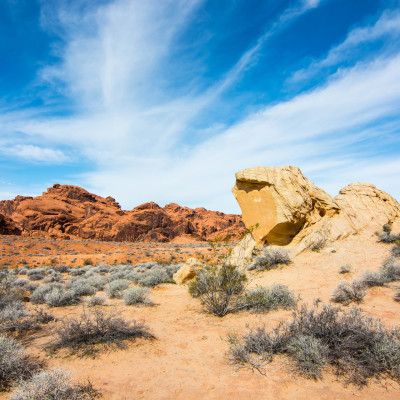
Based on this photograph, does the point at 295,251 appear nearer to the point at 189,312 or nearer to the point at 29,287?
the point at 189,312

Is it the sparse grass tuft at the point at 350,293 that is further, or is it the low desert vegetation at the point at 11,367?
the sparse grass tuft at the point at 350,293

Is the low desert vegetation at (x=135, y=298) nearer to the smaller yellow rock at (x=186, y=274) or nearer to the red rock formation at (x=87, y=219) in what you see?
the smaller yellow rock at (x=186, y=274)

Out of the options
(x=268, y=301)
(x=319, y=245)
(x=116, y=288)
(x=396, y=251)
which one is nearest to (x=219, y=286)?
(x=268, y=301)

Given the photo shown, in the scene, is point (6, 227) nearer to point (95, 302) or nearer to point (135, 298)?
point (95, 302)

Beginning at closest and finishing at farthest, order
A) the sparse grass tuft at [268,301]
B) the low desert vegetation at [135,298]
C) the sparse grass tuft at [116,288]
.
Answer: the sparse grass tuft at [268,301] → the low desert vegetation at [135,298] → the sparse grass tuft at [116,288]

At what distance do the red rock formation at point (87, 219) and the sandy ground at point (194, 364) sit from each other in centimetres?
3986

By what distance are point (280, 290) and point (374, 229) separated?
9919 millimetres

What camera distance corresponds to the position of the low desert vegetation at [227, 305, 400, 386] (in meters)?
3.46

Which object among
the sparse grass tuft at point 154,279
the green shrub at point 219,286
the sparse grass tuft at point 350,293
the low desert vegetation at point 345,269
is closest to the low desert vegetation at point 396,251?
the low desert vegetation at point 345,269

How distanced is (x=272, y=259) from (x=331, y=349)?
336 inches

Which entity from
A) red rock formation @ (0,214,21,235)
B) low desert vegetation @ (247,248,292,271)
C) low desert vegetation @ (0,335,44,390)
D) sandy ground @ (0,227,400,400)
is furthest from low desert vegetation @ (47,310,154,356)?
red rock formation @ (0,214,21,235)

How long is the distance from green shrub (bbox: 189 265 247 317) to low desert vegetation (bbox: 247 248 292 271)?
5002mm

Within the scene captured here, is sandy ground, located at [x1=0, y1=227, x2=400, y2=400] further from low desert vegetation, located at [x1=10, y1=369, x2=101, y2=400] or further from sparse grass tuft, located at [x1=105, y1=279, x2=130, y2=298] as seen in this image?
sparse grass tuft, located at [x1=105, y1=279, x2=130, y2=298]

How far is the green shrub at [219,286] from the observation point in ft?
23.4
